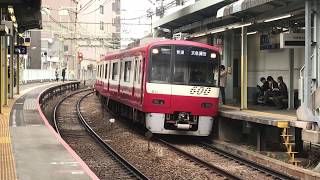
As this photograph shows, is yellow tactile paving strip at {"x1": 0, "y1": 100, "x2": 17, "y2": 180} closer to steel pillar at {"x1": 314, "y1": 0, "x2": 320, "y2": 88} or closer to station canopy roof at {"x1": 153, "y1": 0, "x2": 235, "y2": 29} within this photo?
steel pillar at {"x1": 314, "y1": 0, "x2": 320, "y2": 88}

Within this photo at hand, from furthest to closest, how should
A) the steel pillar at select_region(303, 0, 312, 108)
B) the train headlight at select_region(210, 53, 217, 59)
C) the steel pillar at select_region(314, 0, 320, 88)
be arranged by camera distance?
the train headlight at select_region(210, 53, 217, 59) → the steel pillar at select_region(314, 0, 320, 88) → the steel pillar at select_region(303, 0, 312, 108)

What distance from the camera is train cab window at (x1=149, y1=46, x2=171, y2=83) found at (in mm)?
15227

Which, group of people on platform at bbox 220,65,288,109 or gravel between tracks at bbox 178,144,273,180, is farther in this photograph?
group of people on platform at bbox 220,65,288,109

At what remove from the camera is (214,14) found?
19.4 metres

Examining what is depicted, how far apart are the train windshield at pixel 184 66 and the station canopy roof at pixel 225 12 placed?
135 cm

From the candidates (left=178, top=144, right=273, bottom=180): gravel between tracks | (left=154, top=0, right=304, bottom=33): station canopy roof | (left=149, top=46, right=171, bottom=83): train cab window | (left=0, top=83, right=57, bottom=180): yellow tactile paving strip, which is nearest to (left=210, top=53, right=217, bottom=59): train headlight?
(left=154, top=0, right=304, bottom=33): station canopy roof

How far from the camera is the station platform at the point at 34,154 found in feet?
26.8

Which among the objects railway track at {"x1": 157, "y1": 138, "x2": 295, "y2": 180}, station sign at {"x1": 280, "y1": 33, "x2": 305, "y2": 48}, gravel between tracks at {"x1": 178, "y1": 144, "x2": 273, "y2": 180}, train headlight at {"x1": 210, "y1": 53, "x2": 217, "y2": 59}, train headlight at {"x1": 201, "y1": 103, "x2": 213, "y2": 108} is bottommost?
gravel between tracks at {"x1": 178, "y1": 144, "x2": 273, "y2": 180}

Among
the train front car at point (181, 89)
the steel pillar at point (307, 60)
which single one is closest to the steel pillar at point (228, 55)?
the train front car at point (181, 89)

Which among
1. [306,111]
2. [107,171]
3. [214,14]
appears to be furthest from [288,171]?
[214,14]

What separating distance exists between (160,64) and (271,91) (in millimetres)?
4188

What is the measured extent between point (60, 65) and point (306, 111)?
58.1m

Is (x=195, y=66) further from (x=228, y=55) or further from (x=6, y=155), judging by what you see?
(x=6, y=155)

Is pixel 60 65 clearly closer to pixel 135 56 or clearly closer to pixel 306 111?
pixel 135 56
